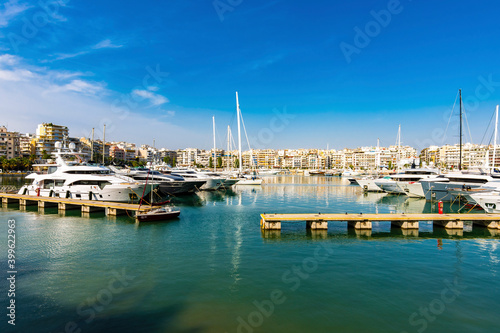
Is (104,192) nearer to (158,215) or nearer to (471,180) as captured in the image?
(158,215)

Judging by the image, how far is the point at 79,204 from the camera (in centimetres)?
3266

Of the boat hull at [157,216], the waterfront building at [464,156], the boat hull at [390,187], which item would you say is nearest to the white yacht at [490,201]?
the boat hull at [390,187]

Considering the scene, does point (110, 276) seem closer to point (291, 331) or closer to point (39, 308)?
point (39, 308)

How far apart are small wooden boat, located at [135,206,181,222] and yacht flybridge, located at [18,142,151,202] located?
846cm

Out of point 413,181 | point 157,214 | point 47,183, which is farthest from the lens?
point 413,181

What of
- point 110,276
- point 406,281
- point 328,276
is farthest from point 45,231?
point 406,281

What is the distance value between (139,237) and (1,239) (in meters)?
9.79

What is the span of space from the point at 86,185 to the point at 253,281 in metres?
29.6

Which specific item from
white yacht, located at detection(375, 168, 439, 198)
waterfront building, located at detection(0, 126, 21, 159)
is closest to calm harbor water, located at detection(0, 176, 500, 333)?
white yacht, located at detection(375, 168, 439, 198)

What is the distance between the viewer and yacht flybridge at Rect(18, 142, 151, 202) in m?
34.9

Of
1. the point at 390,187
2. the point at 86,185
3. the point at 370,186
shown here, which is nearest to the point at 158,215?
the point at 86,185

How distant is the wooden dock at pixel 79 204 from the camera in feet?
100

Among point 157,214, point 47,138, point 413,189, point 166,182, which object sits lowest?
point 157,214

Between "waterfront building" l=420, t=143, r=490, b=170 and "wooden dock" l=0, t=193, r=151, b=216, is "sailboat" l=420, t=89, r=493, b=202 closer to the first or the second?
"wooden dock" l=0, t=193, r=151, b=216
